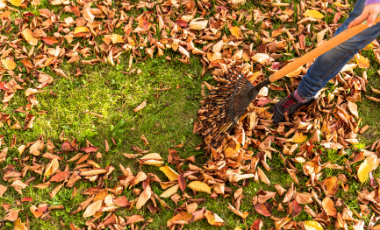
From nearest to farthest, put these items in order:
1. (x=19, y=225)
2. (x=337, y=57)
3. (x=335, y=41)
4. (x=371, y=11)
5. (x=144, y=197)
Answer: (x=371, y=11) → (x=335, y=41) → (x=337, y=57) → (x=19, y=225) → (x=144, y=197)

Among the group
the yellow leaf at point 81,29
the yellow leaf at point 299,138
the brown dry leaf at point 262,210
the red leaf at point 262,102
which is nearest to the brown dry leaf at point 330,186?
the yellow leaf at point 299,138

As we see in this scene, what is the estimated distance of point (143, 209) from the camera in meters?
2.20

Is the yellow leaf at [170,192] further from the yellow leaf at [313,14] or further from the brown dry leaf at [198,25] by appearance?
the yellow leaf at [313,14]

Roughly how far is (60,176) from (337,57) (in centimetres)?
233

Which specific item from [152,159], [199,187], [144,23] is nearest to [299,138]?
[199,187]

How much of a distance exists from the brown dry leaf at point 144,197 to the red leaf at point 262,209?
2.85ft

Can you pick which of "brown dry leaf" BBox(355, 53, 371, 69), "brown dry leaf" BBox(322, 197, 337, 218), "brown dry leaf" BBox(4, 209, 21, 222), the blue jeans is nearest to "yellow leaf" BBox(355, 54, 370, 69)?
"brown dry leaf" BBox(355, 53, 371, 69)

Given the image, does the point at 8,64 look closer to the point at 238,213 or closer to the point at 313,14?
the point at 238,213

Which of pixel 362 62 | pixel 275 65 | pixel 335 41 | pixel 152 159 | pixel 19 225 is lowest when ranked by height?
pixel 19 225

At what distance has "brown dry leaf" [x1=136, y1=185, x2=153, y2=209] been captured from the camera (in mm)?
2184

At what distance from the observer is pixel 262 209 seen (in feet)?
7.22

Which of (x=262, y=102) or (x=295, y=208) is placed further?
(x=262, y=102)

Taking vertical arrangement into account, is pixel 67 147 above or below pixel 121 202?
above

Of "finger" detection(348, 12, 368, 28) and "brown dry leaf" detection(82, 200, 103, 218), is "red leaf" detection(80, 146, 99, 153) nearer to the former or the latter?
"brown dry leaf" detection(82, 200, 103, 218)
